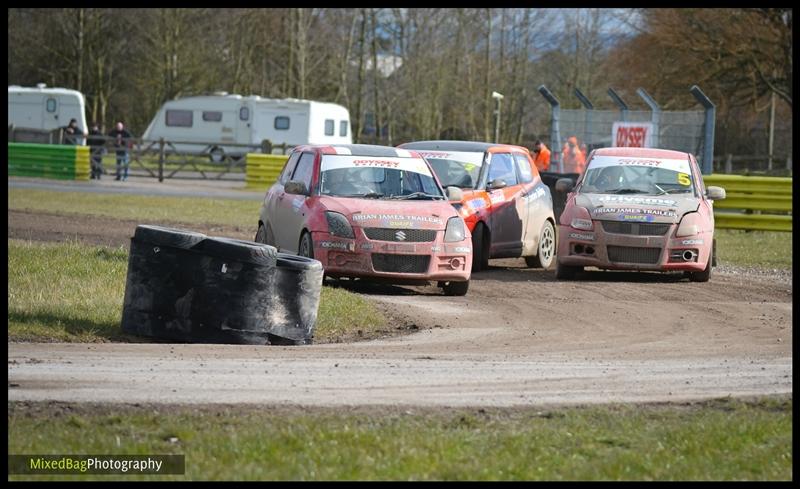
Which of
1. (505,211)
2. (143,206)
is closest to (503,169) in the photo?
(505,211)

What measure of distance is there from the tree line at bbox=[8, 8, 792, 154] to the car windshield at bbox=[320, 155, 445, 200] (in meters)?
35.4

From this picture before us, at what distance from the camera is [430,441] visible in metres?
6.48

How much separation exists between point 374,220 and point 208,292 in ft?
13.0

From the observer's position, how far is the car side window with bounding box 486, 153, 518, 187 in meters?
16.7

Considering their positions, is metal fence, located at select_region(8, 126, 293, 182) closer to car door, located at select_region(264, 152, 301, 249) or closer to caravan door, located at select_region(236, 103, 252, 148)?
caravan door, located at select_region(236, 103, 252, 148)

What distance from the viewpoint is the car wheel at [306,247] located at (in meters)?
13.5

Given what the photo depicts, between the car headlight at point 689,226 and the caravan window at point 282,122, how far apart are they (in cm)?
3434

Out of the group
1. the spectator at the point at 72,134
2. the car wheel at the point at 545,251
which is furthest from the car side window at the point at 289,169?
the spectator at the point at 72,134

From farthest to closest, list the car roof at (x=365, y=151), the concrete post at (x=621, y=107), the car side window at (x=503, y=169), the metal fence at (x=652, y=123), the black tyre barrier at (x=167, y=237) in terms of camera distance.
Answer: the concrete post at (x=621, y=107)
the metal fence at (x=652, y=123)
the car side window at (x=503, y=169)
the car roof at (x=365, y=151)
the black tyre barrier at (x=167, y=237)

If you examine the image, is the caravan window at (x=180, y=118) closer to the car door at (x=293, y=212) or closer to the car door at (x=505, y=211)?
the car door at (x=505, y=211)

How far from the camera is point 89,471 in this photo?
5.69m

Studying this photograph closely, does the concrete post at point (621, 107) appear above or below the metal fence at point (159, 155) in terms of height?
above

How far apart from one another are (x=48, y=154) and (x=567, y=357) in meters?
31.0

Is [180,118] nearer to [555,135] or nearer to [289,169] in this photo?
[555,135]
